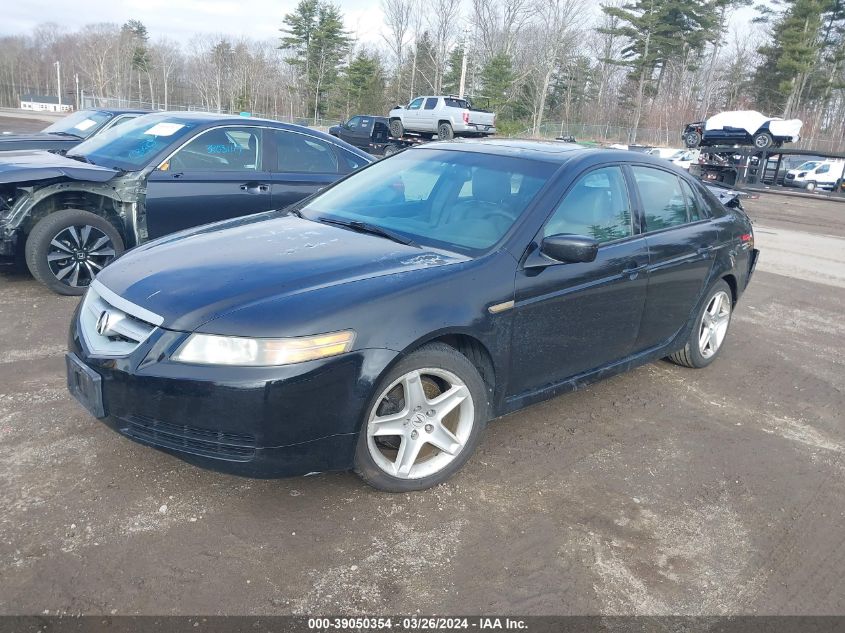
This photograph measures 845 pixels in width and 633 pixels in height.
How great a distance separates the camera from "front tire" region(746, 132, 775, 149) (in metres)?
22.7

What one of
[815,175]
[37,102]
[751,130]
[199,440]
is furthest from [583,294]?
[37,102]

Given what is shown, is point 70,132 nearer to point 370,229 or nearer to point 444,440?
point 370,229

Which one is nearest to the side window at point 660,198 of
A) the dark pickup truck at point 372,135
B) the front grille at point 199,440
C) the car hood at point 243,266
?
the car hood at point 243,266

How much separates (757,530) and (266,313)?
239 centimetres

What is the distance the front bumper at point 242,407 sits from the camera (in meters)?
2.54

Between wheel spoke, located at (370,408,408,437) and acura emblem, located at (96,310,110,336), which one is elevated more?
acura emblem, located at (96,310,110,336)

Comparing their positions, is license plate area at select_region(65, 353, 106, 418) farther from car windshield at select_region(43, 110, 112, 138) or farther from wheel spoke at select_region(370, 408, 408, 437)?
car windshield at select_region(43, 110, 112, 138)

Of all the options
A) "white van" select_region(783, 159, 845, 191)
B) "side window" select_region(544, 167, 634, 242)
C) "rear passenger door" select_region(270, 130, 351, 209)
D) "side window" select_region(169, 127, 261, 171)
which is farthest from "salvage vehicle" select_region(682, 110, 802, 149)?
"side window" select_region(544, 167, 634, 242)

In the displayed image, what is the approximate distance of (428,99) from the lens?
27172 millimetres

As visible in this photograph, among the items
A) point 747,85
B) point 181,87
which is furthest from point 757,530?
point 181,87

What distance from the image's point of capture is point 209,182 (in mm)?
6105

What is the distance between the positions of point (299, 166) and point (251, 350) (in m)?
4.44

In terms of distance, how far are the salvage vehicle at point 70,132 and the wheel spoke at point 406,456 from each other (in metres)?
7.33

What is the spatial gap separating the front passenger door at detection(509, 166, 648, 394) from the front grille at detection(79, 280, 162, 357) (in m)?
1.69
